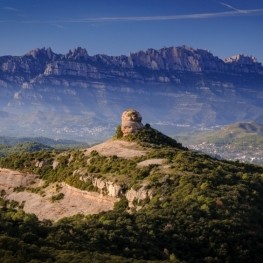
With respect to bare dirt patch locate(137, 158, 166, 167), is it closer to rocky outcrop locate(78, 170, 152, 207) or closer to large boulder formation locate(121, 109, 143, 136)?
rocky outcrop locate(78, 170, 152, 207)

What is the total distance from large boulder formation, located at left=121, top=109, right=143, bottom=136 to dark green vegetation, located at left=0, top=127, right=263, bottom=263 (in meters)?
15.5

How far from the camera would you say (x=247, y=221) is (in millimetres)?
57906

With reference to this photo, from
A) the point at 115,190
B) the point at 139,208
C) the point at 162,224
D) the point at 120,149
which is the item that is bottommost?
the point at 139,208

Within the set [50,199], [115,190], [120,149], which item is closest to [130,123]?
[120,149]

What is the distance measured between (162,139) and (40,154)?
70.7 ft

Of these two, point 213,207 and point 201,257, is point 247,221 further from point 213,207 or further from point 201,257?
point 201,257

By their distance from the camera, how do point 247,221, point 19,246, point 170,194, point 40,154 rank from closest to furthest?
point 19,246, point 247,221, point 170,194, point 40,154

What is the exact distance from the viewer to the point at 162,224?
175ft

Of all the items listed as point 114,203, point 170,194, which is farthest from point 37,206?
point 170,194

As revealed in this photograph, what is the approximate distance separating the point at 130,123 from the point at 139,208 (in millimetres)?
34062

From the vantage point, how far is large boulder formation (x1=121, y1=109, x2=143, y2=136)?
97750 mm

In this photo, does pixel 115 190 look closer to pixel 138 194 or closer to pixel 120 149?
pixel 138 194

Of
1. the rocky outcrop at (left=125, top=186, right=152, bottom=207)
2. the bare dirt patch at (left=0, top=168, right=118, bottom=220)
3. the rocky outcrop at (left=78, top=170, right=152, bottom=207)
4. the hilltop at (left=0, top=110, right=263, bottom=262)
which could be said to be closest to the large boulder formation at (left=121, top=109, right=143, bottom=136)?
the hilltop at (left=0, top=110, right=263, bottom=262)

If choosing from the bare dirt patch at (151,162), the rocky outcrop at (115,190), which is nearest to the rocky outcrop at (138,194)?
the rocky outcrop at (115,190)
